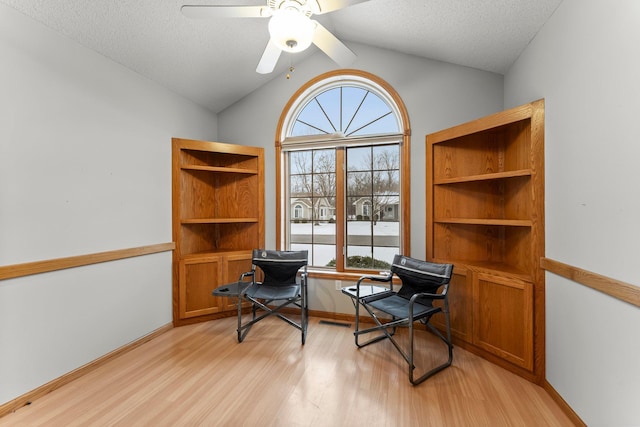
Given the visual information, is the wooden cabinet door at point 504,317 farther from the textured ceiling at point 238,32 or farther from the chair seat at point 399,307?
the textured ceiling at point 238,32

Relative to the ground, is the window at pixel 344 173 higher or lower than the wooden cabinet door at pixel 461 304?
higher

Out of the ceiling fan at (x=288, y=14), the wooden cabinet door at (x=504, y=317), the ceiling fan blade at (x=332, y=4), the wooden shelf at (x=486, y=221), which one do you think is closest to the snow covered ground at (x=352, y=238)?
the wooden shelf at (x=486, y=221)

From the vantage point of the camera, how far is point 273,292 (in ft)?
9.08

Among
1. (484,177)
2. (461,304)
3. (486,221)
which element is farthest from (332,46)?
(461,304)

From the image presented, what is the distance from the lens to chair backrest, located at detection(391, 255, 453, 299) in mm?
2301

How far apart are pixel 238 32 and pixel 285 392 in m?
3.06

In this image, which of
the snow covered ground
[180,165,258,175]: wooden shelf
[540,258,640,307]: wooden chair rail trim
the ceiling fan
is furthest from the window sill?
the ceiling fan

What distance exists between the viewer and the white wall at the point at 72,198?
175cm

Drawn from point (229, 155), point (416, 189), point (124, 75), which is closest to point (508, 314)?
point (416, 189)

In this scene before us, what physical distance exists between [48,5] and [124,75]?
68 centimetres

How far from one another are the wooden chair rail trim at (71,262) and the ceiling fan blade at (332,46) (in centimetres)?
236

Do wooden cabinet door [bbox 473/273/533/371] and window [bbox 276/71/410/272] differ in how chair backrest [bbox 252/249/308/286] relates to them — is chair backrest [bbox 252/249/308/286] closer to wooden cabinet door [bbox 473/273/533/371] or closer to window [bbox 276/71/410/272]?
window [bbox 276/71/410/272]

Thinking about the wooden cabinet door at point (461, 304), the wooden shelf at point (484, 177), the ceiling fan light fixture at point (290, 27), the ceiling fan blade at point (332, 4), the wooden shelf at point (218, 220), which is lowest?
the wooden cabinet door at point (461, 304)

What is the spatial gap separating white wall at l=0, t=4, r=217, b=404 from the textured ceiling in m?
0.17
